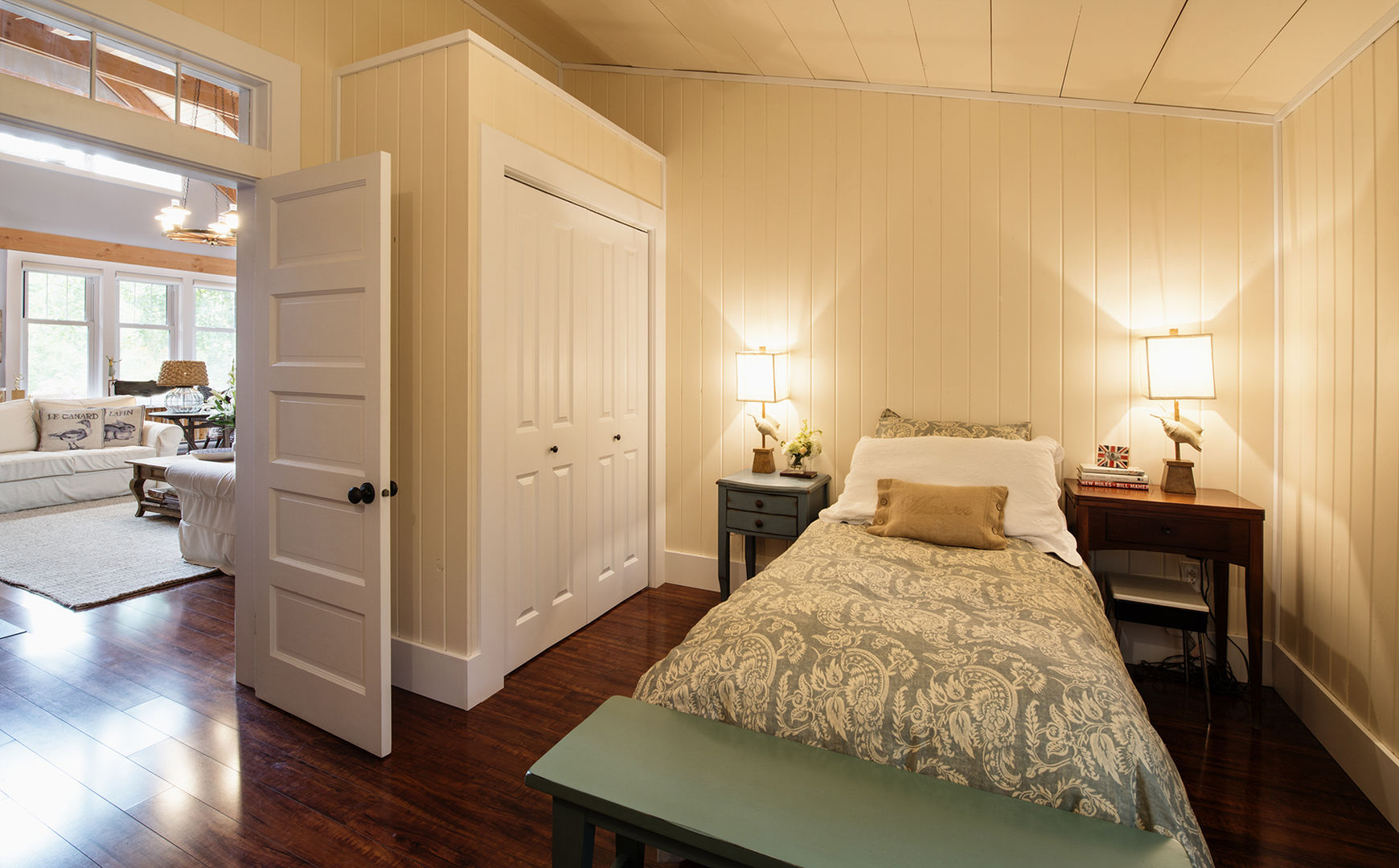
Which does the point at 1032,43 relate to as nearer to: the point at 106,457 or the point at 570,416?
the point at 570,416

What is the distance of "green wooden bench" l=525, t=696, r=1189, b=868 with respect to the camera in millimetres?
1121

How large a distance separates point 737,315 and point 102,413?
22.3 ft

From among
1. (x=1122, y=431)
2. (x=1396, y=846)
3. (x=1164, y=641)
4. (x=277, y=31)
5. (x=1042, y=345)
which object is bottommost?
(x=1396, y=846)

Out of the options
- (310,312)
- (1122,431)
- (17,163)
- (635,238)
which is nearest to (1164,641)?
(1122,431)

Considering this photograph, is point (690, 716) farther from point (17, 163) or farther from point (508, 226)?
point (17, 163)

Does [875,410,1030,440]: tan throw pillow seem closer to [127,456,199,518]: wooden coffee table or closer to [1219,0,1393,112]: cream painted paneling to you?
[1219,0,1393,112]: cream painted paneling

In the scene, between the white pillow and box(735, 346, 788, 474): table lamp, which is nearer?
the white pillow

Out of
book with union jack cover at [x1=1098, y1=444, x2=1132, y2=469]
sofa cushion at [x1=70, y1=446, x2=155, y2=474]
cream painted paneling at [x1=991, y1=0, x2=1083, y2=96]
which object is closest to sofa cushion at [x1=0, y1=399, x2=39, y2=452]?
sofa cushion at [x1=70, y1=446, x2=155, y2=474]

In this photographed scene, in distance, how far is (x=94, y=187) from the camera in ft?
22.6

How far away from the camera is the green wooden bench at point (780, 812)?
112 centimetres

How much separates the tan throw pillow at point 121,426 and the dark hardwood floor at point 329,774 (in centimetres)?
466

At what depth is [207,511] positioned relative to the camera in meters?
4.07

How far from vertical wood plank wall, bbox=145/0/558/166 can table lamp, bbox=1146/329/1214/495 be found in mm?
3402

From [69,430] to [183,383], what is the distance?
1.20 meters
